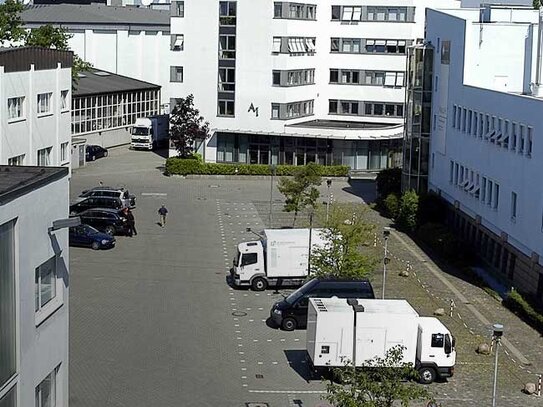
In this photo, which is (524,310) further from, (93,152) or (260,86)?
(93,152)

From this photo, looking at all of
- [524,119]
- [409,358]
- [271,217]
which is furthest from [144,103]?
[409,358]

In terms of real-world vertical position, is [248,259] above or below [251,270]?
above

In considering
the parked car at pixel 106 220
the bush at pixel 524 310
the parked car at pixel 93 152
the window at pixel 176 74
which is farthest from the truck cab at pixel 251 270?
the parked car at pixel 93 152

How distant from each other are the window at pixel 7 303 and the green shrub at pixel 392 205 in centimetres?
3726

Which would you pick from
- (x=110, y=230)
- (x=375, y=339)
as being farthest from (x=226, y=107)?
Answer: (x=375, y=339)

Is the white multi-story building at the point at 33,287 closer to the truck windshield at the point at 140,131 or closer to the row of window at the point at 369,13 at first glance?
the truck windshield at the point at 140,131

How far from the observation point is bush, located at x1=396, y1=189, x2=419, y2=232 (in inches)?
1917

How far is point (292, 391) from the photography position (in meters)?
25.9

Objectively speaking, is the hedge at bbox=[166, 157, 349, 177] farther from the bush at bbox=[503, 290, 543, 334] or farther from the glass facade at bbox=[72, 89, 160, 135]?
the bush at bbox=[503, 290, 543, 334]

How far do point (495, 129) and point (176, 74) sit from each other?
3351 cm

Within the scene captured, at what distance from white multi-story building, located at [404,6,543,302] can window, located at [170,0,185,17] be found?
70.0ft

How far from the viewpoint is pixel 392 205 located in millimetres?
52094

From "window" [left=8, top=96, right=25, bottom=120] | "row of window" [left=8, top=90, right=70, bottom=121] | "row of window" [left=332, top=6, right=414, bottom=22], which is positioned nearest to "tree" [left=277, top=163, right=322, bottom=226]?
"row of window" [left=8, top=90, right=70, bottom=121]

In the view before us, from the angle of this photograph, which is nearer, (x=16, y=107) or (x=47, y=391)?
(x=47, y=391)
